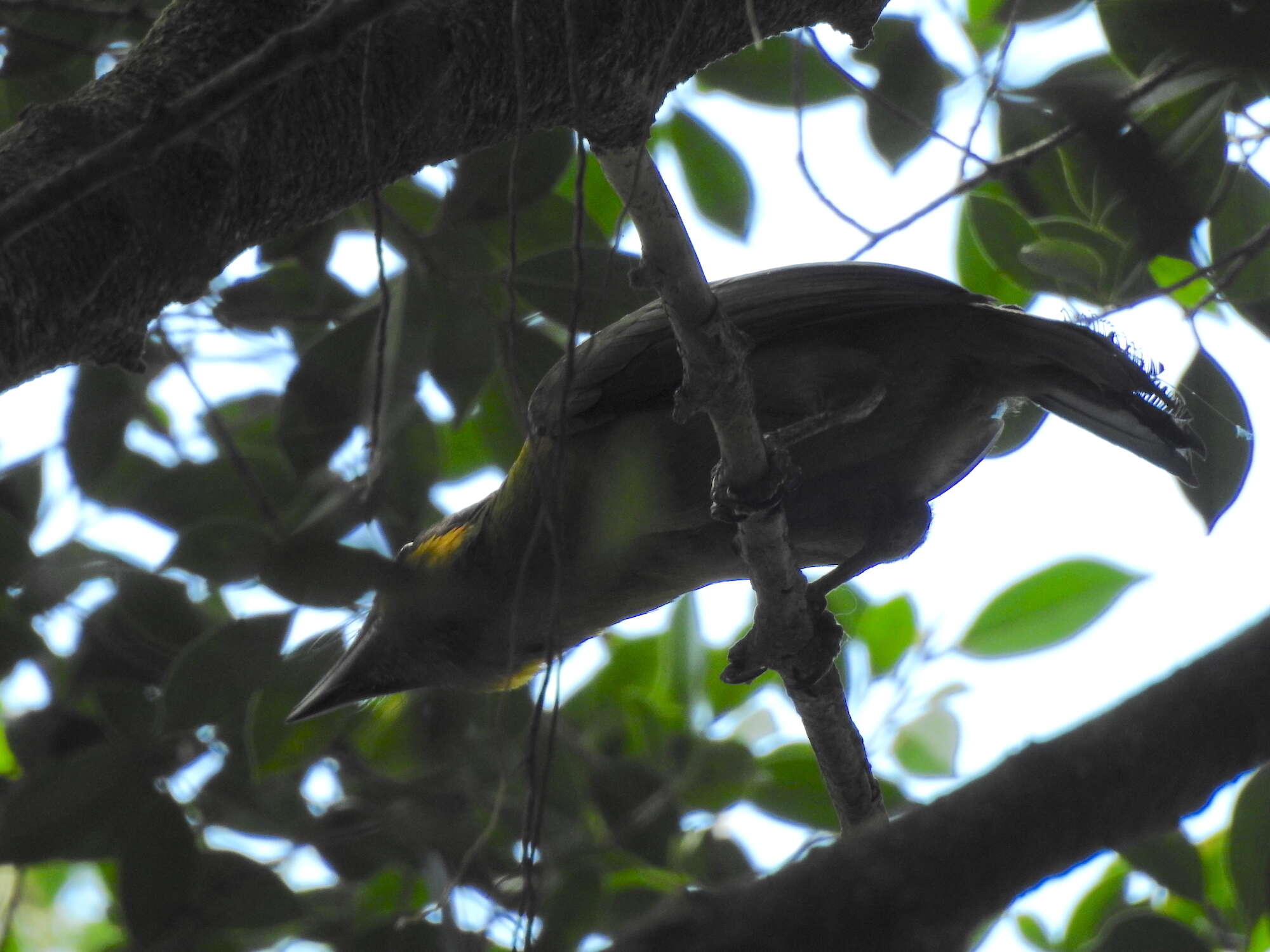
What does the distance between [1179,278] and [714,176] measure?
1319mm

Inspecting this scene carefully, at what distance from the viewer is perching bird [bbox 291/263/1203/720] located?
111 inches

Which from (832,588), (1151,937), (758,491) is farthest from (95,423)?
(1151,937)

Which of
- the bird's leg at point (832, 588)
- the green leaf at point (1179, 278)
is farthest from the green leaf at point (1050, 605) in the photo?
the green leaf at point (1179, 278)

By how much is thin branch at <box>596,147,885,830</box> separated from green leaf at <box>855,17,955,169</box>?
109 cm

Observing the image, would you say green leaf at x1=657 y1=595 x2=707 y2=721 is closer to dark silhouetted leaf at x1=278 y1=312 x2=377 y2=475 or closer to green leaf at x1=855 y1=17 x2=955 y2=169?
dark silhouetted leaf at x1=278 y1=312 x2=377 y2=475

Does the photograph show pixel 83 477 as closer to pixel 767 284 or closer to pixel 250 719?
pixel 250 719

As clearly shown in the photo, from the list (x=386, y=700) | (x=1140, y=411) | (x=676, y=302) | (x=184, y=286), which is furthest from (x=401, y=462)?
(x=1140, y=411)

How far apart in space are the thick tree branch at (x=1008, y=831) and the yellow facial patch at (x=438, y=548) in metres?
2.34

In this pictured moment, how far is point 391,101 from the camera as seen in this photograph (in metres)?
1.72

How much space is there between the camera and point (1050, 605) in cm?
334

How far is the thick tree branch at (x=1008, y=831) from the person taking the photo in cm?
87

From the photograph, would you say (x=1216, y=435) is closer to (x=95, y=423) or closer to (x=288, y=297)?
(x=288, y=297)

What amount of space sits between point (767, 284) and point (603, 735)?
1833 millimetres

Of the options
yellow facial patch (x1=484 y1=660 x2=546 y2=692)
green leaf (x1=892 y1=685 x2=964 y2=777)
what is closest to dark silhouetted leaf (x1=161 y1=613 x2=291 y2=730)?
yellow facial patch (x1=484 y1=660 x2=546 y2=692)
